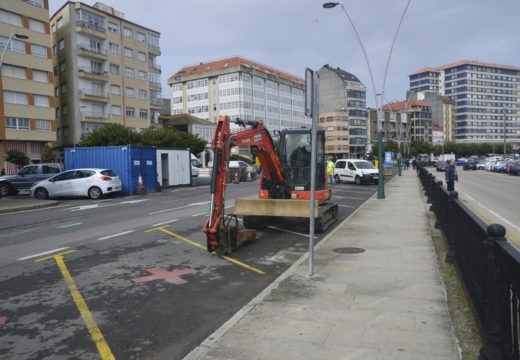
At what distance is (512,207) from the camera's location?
50.1 feet

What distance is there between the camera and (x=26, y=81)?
43500 millimetres

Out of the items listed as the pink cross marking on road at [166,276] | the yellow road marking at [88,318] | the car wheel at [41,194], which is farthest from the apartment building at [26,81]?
the pink cross marking on road at [166,276]

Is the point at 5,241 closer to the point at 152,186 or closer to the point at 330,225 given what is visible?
the point at 330,225

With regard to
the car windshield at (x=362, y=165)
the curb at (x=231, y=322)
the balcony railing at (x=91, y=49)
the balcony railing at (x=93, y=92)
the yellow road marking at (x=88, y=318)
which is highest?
the balcony railing at (x=91, y=49)

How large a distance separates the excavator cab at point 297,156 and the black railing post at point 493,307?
8538 mm

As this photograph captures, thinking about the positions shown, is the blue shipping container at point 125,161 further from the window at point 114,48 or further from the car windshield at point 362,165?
the window at point 114,48

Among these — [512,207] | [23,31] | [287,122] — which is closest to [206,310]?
[512,207]

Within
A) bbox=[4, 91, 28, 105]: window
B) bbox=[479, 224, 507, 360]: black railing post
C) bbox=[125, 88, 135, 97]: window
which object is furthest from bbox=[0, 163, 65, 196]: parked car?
bbox=[125, 88, 135, 97]: window

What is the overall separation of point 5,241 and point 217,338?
8175 mm

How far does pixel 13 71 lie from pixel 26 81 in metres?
1.55

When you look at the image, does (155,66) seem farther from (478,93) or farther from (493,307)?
(478,93)

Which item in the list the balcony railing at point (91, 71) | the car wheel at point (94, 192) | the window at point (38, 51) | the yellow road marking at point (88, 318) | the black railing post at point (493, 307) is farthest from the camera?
the balcony railing at point (91, 71)

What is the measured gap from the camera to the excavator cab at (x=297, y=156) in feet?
39.7

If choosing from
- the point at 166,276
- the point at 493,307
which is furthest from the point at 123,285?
the point at 493,307
